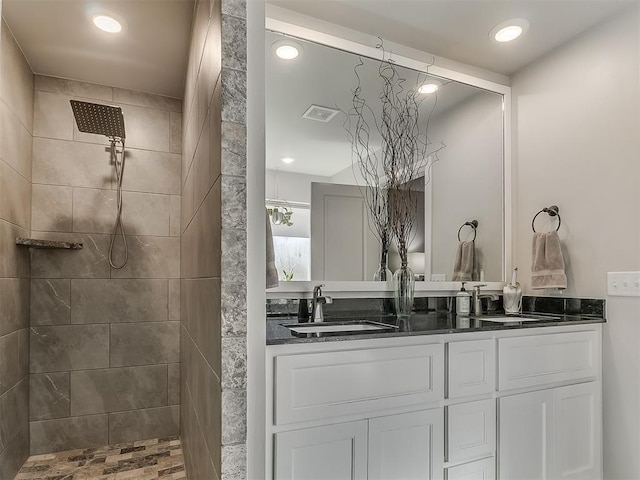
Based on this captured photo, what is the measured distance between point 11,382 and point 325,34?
244 centimetres

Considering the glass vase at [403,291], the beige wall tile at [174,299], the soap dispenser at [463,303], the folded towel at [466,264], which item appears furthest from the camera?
the beige wall tile at [174,299]

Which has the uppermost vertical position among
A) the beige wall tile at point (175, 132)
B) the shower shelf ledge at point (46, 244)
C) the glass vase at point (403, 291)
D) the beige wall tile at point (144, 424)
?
the beige wall tile at point (175, 132)

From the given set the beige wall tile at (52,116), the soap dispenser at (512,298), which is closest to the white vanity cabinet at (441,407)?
the soap dispenser at (512,298)

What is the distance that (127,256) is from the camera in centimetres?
262

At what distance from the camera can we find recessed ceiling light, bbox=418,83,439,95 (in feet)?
7.48

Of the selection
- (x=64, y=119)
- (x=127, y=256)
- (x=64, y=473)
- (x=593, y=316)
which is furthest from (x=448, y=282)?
(x=64, y=119)

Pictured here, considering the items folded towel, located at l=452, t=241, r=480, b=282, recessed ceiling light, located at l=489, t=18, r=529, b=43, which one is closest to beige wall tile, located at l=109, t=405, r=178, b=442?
folded towel, located at l=452, t=241, r=480, b=282

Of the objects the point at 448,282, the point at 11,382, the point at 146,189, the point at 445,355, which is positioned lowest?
the point at 11,382

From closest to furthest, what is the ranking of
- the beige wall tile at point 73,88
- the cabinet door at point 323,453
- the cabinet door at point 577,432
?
the cabinet door at point 323,453 → the cabinet door at point 577,432 → the beige wall tile at point 73,88

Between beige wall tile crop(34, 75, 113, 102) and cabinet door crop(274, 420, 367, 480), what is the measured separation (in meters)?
2.49

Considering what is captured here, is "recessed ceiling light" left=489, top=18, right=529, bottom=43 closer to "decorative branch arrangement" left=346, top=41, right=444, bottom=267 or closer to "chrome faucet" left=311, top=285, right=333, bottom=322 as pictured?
"decorative branch arrangement" left=346, top=41, right=444, bottom=267

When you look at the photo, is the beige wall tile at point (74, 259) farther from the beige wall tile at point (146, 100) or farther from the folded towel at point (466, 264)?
the folded towel at point (466, 264)

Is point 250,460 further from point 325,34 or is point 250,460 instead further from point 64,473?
point 325,34

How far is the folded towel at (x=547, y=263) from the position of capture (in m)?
2.08
